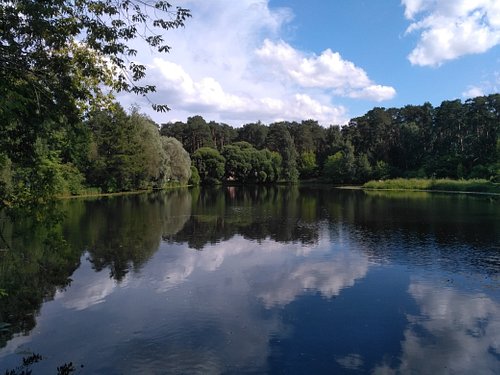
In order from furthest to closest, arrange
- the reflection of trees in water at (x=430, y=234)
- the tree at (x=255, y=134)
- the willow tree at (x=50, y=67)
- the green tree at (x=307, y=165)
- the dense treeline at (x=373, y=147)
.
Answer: the tree at (x=255, y=134), the green tree at (x=307, y=165), the dense treeline at (x=373, y=147), the reflection of trees in water at (x=430, y=234), the willow tree at (x=50, y=67)

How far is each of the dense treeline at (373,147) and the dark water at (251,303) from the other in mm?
51056

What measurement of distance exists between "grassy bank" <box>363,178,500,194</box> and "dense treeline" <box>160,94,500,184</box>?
3.91 m

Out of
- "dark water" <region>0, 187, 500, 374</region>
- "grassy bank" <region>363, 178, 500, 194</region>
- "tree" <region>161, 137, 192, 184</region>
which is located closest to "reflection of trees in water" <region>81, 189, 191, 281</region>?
"dark water" <region>0, 187, 500, 374</region>

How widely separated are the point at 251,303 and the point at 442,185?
58.4 meters

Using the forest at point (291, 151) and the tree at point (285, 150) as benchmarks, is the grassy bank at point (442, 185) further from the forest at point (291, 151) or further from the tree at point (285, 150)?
the tree at point (285, 150)

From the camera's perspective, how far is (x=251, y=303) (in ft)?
37.9

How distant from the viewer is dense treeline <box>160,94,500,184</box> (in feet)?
245

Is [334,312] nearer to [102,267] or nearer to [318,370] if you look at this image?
[318,370]

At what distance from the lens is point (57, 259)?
52.7ft

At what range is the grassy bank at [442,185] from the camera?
55253 millimetres

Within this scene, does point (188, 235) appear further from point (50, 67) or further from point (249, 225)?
point (50, 67)

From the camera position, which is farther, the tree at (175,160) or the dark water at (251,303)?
the tree at (175,160)

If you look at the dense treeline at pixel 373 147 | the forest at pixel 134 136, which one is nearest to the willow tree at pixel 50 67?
the forest at pixel 134 136

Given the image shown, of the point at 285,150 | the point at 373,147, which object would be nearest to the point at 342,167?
the point at 373,147
